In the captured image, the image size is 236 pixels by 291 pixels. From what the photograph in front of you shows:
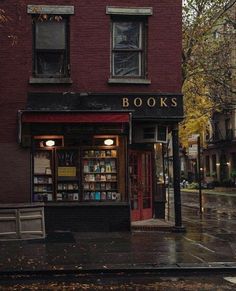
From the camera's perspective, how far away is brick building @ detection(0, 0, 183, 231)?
51.3ft

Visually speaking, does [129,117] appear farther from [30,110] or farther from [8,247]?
[8,247]

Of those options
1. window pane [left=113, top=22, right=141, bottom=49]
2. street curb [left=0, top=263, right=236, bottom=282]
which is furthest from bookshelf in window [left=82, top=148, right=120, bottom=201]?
street curb [left=0, top=263, right=236, bottom=282]

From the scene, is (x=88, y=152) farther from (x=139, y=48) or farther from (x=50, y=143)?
(x=139, y=48)

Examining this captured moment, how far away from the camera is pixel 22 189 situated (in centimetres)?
1570

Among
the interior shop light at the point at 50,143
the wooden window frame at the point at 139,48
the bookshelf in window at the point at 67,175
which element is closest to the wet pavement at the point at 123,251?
the bookshelf in window at the point at 67,175

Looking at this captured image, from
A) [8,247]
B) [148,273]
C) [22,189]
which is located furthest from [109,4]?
[148,273]

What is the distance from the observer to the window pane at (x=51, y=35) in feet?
52.6

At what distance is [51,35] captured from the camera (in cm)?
1609

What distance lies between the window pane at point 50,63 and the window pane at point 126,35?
164 cm

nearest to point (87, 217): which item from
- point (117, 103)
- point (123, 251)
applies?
point (117, 103)

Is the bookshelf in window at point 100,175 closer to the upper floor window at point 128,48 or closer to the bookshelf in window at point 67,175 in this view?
the bookshelf in window at point 67,175

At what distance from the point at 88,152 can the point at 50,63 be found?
2.79m

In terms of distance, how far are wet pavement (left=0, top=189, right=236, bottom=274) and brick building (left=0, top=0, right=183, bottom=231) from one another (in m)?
1.12

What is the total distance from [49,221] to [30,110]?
313cm
